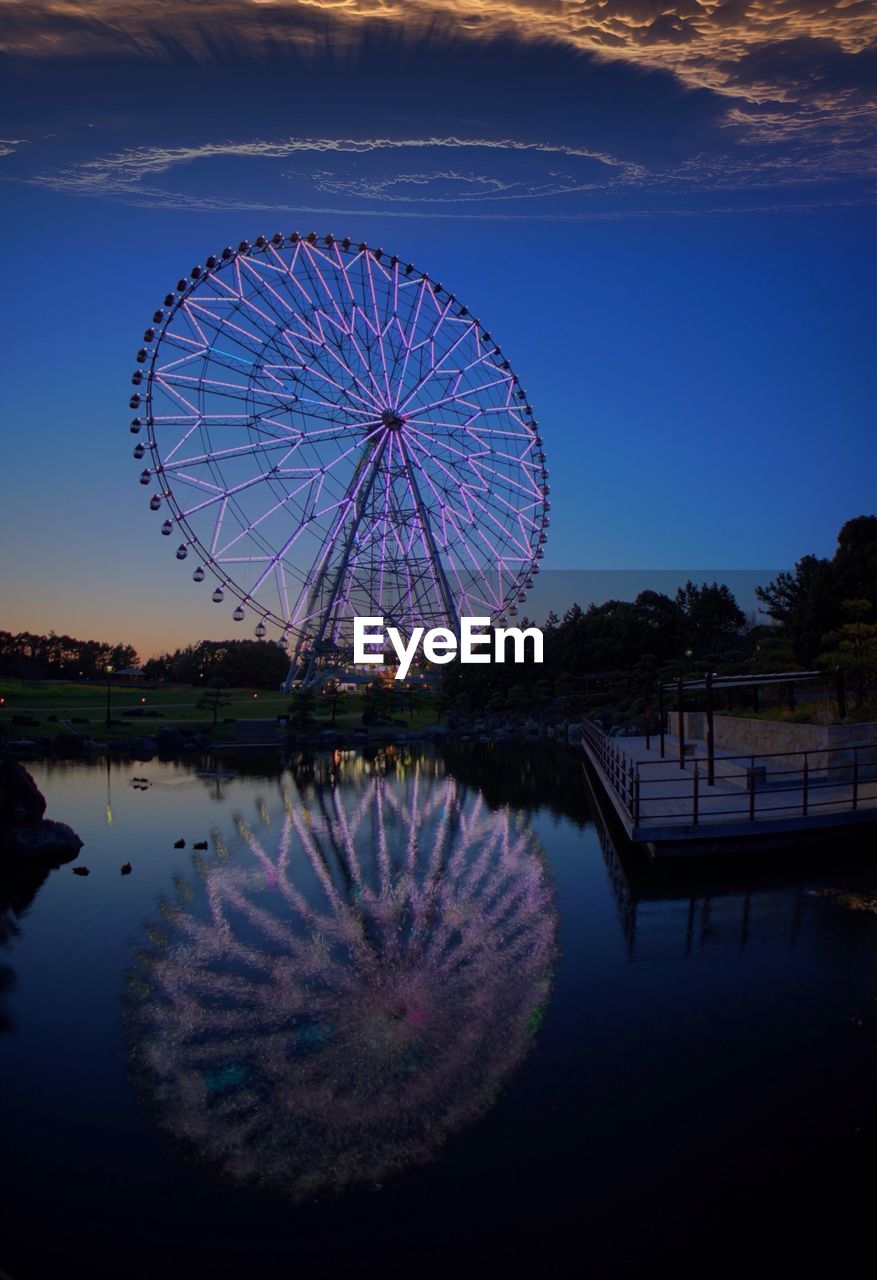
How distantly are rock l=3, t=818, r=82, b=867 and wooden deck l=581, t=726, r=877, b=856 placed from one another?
11.5 meters

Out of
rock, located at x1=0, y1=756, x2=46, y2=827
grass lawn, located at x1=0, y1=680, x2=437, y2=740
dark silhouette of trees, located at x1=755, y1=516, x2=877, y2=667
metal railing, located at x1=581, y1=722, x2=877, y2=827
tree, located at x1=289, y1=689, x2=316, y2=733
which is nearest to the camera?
metal railing, located at x1=581, y1=722, x2=877, y2=827

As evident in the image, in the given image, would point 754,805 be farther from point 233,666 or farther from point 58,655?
point 58,655

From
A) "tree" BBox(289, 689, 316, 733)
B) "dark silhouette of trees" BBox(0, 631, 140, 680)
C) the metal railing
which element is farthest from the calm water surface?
"dark silhouette of trees" BBox(0, 631, 140, 680)

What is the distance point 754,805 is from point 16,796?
14.9 meters

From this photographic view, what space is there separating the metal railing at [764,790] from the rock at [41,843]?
11.6m

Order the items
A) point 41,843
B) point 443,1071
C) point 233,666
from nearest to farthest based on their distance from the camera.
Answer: point 443,1071
point 41,843
point 233,666

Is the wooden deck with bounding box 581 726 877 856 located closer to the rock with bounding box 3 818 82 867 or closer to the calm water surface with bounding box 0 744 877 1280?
the calm water surface with bounding box 0 744 877 1280

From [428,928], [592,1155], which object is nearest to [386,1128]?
[592,1155]

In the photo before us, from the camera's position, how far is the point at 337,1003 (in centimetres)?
964

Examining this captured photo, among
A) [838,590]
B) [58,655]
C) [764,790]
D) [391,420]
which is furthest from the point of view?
[58,655]

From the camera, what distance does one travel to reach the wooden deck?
1450 centimetres

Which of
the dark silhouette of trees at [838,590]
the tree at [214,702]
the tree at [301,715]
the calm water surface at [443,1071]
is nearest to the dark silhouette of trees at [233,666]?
the tree at [214,702]

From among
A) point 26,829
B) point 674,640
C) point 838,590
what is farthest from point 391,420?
point 674,640

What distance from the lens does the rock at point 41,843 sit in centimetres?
1895
